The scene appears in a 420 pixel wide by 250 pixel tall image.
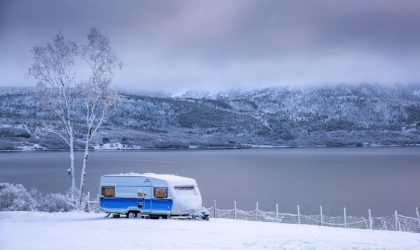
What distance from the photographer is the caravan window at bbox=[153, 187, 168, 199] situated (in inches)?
1157

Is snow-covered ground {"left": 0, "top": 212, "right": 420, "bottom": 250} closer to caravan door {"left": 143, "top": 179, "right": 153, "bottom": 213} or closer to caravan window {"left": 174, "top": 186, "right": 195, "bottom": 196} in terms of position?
caravan door {"left": 143, "top": 179, "right": 153, "bottom": 213}

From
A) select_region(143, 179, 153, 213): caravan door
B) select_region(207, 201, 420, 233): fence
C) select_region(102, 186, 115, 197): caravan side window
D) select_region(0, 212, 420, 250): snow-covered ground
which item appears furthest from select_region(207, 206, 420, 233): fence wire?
select_region(0, 212, 420, 250): snow-covered ground

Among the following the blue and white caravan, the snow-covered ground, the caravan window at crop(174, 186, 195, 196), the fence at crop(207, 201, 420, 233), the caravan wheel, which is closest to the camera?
the snow-covered ground

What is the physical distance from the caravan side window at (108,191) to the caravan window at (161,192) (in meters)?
2.76

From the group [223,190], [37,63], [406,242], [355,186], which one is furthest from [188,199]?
[355,186]

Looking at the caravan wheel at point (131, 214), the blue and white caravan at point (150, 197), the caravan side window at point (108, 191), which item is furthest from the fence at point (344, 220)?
the caravan side window at point (108, 191)

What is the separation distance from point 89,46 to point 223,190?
47771 millimetres

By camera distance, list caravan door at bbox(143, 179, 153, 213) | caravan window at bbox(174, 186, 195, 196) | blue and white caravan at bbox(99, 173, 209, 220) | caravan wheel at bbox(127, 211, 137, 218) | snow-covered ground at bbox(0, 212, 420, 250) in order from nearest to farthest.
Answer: snow-covered ground at bbox(0, 212, 420, 250) → blue and white caravan at bbox(99, 173, 209, 220) → caravan door at bbox(143, 179, 153, 213) → caravan window at bbox(174, 186, 195, 196) → caravan wheel at bbox(127, 211, 137, 218)

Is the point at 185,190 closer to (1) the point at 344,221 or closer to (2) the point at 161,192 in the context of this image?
(2) the point at 161,192

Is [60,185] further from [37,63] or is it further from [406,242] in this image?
[406,242]

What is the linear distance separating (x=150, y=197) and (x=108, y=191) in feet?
8.99

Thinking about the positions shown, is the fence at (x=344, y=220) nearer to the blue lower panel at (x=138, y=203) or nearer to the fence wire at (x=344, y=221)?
the fence wire at (x=344, y=221)

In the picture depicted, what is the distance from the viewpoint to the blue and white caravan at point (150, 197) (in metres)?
29.5

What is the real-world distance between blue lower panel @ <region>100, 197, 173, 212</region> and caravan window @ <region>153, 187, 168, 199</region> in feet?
0.83
